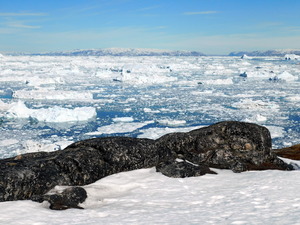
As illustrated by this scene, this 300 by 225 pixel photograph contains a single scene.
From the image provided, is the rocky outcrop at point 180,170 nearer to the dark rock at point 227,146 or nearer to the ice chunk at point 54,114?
the dark rock at point 227,146

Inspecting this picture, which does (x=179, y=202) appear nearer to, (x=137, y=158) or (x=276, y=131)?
(x=137, y=158)

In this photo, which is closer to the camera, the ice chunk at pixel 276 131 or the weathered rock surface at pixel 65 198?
the weathered rock surface at pixel 65 198

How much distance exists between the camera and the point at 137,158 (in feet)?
29.3

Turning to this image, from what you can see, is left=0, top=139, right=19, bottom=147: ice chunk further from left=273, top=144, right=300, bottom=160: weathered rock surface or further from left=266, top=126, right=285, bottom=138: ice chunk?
left=266, top=126, right=285, bottom=138: ice chunk

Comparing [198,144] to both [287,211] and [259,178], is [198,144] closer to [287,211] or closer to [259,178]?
[259,178]

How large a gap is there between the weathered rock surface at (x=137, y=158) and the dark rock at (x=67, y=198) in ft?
1.64

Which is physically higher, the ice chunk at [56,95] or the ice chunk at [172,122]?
the ice chunk at [56,95]

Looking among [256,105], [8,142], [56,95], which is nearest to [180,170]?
[8,142]

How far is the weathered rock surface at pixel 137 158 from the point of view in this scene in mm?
6902

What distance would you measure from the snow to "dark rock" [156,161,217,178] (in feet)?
0.67

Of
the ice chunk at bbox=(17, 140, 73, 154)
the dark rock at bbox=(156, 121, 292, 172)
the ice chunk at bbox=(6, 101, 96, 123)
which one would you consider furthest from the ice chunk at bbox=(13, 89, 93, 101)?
the dark rock at bbox=(156, 121, 292, 172)

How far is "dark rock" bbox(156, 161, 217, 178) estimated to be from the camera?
817 cm

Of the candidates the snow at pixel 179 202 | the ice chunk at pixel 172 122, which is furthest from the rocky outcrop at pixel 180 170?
the ice chunk at pixel 172 122

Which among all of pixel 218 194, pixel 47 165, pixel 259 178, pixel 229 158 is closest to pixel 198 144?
pixel 229 158
